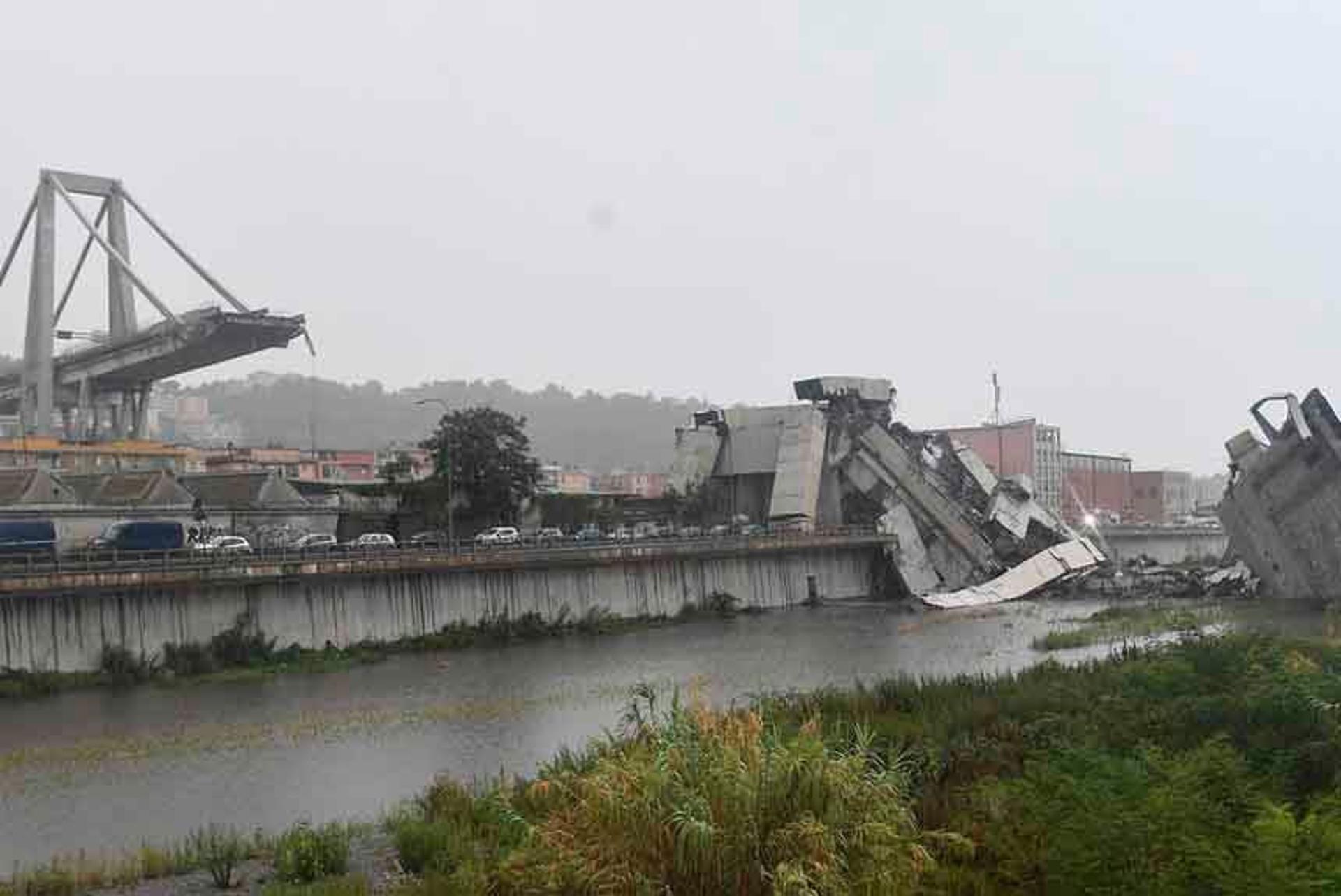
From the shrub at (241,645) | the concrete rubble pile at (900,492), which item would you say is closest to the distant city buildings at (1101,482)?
the concrete rubble pile at (900,492)

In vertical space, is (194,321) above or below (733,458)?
above

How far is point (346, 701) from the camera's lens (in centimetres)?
3572

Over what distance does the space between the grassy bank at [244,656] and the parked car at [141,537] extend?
5.15 meters

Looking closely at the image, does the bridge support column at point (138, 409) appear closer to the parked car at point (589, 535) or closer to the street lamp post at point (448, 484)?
the street lamp post at point (448, 484)

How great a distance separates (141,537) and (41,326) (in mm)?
42214

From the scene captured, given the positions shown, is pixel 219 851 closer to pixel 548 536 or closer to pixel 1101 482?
pixel 548 536

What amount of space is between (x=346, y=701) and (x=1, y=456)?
4700 centimetres

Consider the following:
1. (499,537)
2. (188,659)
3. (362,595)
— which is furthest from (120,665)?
(499,537)

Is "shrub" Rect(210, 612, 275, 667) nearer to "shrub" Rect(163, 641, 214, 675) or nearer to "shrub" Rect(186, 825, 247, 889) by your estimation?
"shrub" Rect(163, 641, 214, 675)

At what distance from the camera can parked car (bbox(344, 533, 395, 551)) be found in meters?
48.8

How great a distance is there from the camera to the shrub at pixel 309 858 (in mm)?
15422

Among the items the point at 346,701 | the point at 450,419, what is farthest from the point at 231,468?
the point at 346,701

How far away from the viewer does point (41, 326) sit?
81688 mm

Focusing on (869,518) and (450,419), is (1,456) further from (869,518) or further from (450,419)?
(869,518)
